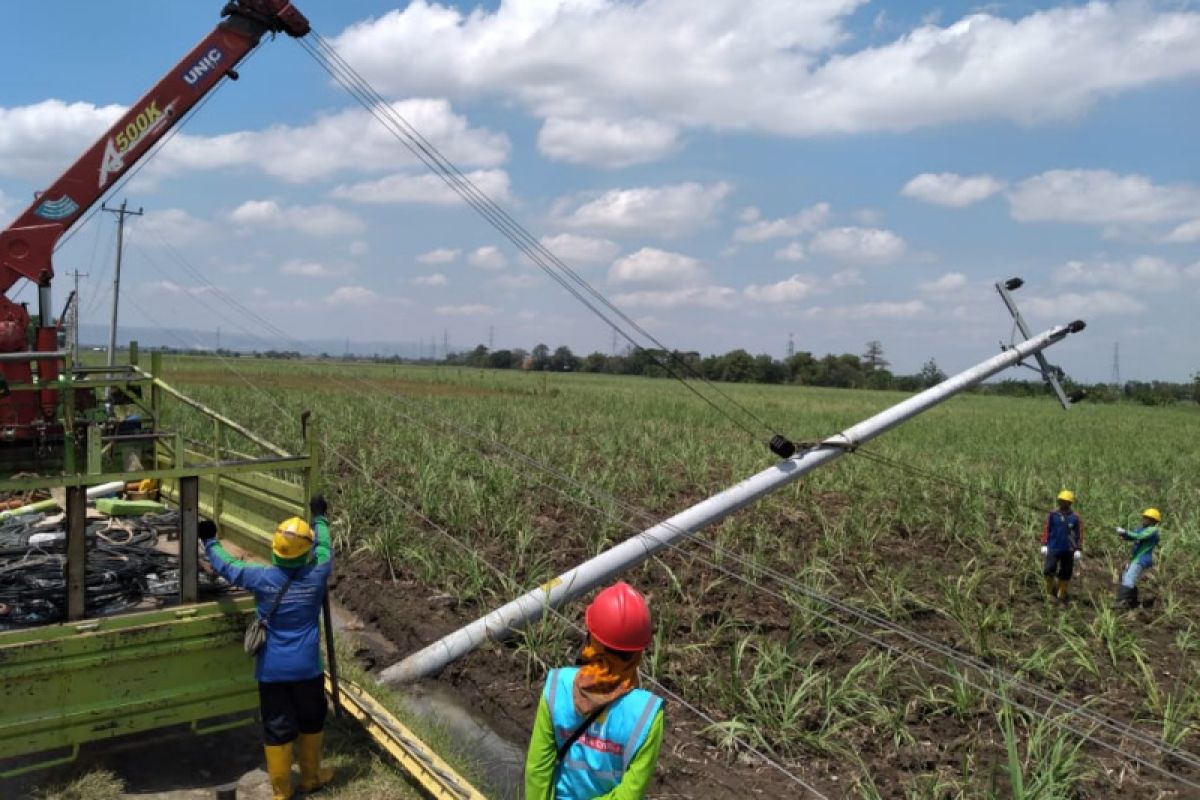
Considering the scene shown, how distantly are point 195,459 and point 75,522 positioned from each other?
2.96m

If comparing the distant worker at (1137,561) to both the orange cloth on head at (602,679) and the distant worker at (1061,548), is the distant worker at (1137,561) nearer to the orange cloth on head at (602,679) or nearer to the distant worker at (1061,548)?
the distant worker at (1061,548)

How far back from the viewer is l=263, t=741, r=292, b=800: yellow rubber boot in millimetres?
4582

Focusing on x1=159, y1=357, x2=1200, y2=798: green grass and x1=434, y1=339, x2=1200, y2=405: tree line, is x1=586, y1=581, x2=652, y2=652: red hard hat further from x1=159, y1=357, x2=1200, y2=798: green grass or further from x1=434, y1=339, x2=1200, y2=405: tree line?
x1=434, y1=339, x2=1200, y2=405: tree line

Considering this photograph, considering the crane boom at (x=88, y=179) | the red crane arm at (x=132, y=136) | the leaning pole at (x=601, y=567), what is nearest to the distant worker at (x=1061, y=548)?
the leaning pole at (x=601, y=567)

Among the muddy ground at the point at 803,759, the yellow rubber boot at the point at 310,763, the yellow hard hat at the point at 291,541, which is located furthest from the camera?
the muddy ground at the point at 803,759

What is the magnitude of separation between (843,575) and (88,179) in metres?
8.71

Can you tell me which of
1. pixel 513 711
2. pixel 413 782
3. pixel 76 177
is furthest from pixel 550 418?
pixel 413 782

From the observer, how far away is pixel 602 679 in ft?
8.34

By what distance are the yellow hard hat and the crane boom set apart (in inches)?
133

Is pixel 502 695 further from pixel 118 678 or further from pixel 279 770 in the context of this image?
pixel 118 678

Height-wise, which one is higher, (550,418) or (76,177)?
(76,177)

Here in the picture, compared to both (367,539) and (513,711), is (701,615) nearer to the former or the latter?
(513,711)

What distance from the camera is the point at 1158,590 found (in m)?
9.05

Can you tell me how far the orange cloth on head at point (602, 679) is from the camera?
2.53m
